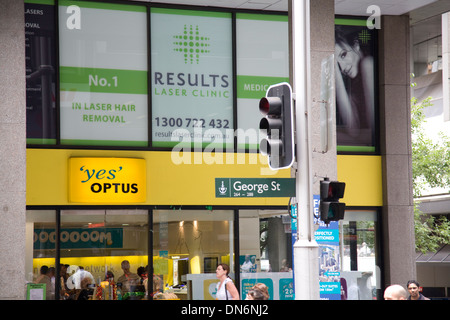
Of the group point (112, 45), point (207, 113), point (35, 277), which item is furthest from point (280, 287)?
point (112, 45)

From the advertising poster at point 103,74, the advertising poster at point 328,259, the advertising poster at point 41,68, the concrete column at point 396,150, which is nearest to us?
the advertising poster at point 328,259

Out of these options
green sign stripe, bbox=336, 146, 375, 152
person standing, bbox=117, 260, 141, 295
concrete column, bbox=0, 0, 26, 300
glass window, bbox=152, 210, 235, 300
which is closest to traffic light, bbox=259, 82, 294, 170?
concrete column, bbox=0, 0, 26, 300

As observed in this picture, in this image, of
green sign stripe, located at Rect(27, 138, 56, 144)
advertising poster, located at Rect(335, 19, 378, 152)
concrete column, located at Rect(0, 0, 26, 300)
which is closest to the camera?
concrete column, located at Rect(0, 0, 26, 300)

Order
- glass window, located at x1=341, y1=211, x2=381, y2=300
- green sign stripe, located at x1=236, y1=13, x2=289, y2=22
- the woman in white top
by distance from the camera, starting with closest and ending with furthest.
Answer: the woman in white top, green sign stripe, located at x1=236, y1=13, x2=289, y2=22, glass window, located at x1=341, y1=211, x2=381, y2=300

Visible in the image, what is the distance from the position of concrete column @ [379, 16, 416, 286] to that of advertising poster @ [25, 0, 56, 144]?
7.09 m

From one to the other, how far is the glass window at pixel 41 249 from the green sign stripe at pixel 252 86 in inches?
179

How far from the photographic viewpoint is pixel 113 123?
1398 centimetres

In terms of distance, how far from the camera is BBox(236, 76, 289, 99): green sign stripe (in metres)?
14.9

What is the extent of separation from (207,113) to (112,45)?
2326 mm

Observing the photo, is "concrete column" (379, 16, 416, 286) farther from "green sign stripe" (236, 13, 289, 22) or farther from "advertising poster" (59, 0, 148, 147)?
"advertising poster" (59, 0, 148, 147)

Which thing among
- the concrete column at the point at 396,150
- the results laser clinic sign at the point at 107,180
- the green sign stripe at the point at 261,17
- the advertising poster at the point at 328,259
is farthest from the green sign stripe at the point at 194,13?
the advertising poster at the point at 328,259

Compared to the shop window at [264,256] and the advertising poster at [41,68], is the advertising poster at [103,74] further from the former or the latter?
the shop window at [264,256]

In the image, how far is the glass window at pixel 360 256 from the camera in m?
15.1
